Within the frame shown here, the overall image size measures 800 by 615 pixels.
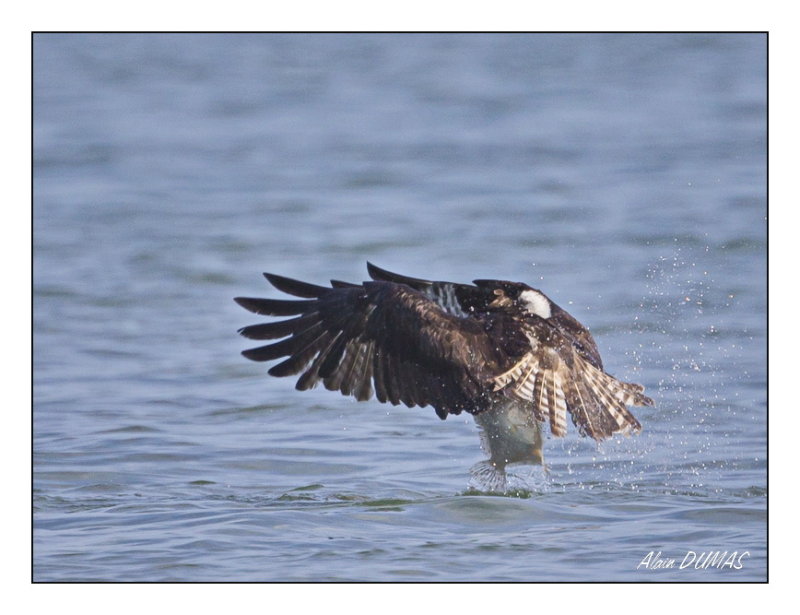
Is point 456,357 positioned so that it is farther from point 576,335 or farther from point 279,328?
point 279,328

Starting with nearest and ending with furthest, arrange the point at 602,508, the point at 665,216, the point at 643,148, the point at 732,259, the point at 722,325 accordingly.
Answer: the point at 602,508
the point at 722,325
the point at 732,259
the point at 665,216
the point at 643,148

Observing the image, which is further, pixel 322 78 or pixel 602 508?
pixel 322 78

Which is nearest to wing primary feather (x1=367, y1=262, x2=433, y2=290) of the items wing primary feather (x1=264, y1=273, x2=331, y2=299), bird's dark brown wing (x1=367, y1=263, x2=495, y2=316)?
bird's dark brown wing (x1=367, y1=263, x2=495, y2=316)

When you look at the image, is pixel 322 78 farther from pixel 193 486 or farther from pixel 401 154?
pixel 193 486

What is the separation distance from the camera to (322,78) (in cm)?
2156

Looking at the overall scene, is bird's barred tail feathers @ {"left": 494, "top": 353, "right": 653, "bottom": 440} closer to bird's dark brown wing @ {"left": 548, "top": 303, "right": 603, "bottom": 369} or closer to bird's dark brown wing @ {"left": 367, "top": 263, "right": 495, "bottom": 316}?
bird's dark brown wing @ {"left": 548, "top": 303, "right": 603, "bottom": 369}

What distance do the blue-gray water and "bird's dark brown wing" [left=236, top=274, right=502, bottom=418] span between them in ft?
2.06

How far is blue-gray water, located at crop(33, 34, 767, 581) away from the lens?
22.2 ft

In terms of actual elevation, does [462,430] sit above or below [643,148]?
below

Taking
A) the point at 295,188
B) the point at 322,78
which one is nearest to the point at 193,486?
the point at 295,188

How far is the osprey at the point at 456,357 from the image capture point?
7039 millimetres

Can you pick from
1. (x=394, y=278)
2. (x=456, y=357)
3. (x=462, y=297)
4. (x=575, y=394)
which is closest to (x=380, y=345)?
(x=456, y=357)

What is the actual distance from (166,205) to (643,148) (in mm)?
6029
